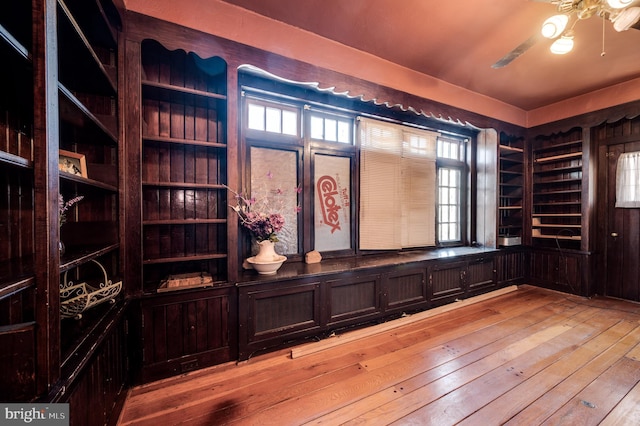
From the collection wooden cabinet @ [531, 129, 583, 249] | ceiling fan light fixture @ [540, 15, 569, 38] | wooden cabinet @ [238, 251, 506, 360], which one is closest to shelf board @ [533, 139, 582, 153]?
wooden cabinet @ [531, 129, 583, 249]

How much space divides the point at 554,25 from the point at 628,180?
355 cm

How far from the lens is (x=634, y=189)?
3607 mm

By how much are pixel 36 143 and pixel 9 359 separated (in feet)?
2.43

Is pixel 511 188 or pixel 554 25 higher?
pixel 554 25

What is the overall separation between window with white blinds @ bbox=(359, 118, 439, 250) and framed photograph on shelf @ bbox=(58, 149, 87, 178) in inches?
104

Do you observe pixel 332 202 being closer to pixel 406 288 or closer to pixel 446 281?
pixel 406 288

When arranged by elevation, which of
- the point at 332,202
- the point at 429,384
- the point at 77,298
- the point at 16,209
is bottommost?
the point at 429,384

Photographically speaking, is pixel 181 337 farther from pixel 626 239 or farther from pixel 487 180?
pixel 626 239

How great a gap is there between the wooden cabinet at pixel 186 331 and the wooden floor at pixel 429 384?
0.11 metres

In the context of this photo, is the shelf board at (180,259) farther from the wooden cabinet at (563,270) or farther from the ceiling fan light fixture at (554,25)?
the wooden cabinet at (563,270)

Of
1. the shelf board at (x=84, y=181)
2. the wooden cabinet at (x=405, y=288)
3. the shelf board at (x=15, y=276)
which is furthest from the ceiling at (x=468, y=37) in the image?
the wooden cabinet at (x=405, y=288)

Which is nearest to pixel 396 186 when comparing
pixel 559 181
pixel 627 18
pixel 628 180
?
pixel 627 18

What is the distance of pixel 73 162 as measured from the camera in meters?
1.58

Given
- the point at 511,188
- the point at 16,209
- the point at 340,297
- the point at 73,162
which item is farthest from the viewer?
the point at 511,188
